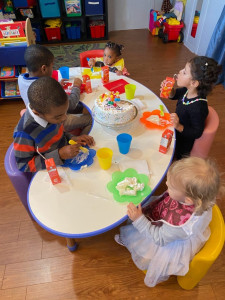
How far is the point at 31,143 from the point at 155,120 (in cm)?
92

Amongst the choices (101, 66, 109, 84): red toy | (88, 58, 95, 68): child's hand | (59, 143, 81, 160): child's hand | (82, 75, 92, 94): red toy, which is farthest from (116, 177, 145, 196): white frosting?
(88, 58, 95, 68): child's hand

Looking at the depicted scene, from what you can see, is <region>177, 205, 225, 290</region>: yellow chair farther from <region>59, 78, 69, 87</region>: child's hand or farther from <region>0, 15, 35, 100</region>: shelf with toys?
<region>0, 15, 35, 100</region>: shelf with toys

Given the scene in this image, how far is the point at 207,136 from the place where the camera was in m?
1.87

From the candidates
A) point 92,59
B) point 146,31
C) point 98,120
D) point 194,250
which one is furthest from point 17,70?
point 146,31

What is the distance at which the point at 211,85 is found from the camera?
69.9 inches

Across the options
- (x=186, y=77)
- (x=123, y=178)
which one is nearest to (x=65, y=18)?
(x=186, y=77)

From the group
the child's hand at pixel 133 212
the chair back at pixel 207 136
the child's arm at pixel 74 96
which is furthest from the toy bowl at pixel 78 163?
the chair back at pixel 207 136

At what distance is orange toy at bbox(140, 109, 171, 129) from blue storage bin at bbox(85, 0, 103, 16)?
3.73 m

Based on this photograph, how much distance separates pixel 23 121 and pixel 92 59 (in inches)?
56.7

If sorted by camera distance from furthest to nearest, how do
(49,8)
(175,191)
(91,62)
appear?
(49,8) < (91,62) < (175,191)

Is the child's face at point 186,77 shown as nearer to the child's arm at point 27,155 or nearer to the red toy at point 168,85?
the red toy at point 168,85

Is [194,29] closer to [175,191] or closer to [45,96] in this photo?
[45,96]

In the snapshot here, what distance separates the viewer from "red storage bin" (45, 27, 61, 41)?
4.73 m

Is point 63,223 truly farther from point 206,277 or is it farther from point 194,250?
point 206,277
